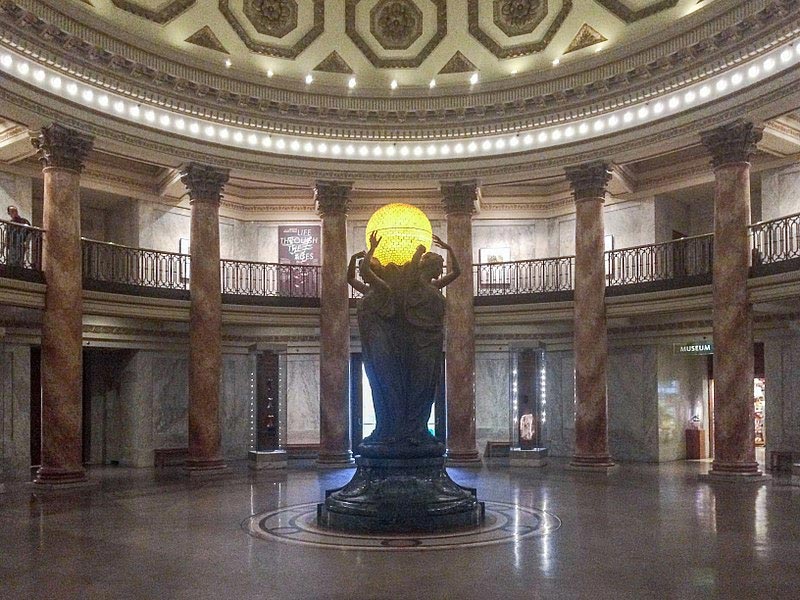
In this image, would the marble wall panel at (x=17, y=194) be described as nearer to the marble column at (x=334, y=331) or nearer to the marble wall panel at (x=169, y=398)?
the marble wall panel at (x=169, y=398)

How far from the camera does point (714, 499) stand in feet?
41.6

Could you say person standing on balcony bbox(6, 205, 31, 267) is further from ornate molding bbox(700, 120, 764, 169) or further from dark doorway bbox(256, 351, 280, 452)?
ornate molding bbox(700, 120, 764, 169)

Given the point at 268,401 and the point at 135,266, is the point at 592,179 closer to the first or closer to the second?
the point at 268,401

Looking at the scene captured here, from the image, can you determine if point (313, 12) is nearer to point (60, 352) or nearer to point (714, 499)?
point (60, 352)

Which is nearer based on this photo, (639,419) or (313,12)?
(313,12)

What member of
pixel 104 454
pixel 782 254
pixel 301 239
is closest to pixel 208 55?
pixel 301 239

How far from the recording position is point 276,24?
18.4 metres

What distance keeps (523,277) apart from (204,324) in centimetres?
887

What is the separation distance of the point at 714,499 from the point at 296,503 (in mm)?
6413

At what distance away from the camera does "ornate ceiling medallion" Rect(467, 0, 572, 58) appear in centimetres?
1803

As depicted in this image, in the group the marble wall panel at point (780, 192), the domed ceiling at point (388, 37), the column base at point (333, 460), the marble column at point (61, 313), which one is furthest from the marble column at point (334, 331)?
the marble wall panel at point (780, 192)

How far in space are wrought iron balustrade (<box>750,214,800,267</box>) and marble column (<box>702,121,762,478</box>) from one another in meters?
0.43

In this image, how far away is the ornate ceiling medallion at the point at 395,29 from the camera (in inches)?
740

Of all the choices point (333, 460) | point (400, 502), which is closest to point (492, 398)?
point (333, 460)
